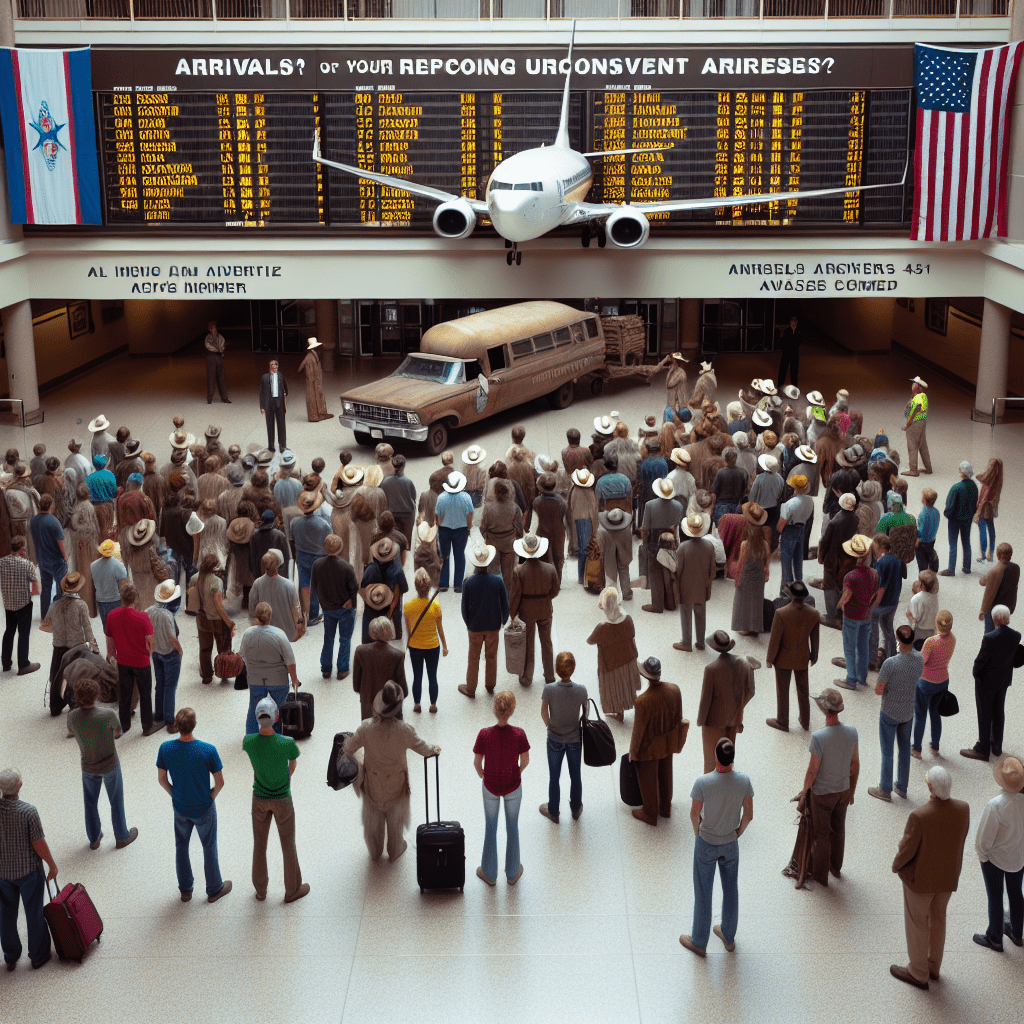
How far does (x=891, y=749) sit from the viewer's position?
30.3ft

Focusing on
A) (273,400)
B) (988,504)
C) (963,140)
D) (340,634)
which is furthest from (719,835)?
(963,140)

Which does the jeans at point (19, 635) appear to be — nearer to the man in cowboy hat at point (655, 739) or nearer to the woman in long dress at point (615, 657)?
the woman in long dress at point (615, 657)

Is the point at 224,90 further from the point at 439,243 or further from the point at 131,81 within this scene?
the point at 439,243

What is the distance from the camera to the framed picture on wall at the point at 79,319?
83.6 feet

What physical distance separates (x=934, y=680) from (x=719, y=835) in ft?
9.70

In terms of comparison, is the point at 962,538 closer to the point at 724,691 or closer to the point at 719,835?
the point at 724,691

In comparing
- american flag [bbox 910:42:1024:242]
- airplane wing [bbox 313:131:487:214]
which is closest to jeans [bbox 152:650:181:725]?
airplane wing [bbox 313:131:487:214]

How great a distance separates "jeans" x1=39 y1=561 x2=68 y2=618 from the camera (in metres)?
12.2

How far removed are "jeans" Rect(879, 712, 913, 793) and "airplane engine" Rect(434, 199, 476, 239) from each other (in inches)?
518

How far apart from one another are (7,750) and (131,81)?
13.7 meters

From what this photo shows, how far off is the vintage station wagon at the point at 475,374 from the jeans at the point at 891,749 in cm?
1044

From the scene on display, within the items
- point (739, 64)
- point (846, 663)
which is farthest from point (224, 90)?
point (846, 663)

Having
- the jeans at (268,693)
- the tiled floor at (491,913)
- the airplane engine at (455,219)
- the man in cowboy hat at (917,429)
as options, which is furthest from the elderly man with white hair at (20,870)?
the airplane engine at (455,219)

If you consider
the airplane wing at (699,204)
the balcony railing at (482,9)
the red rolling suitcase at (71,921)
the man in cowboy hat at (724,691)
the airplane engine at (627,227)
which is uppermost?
the balcony railing at (482,9)
